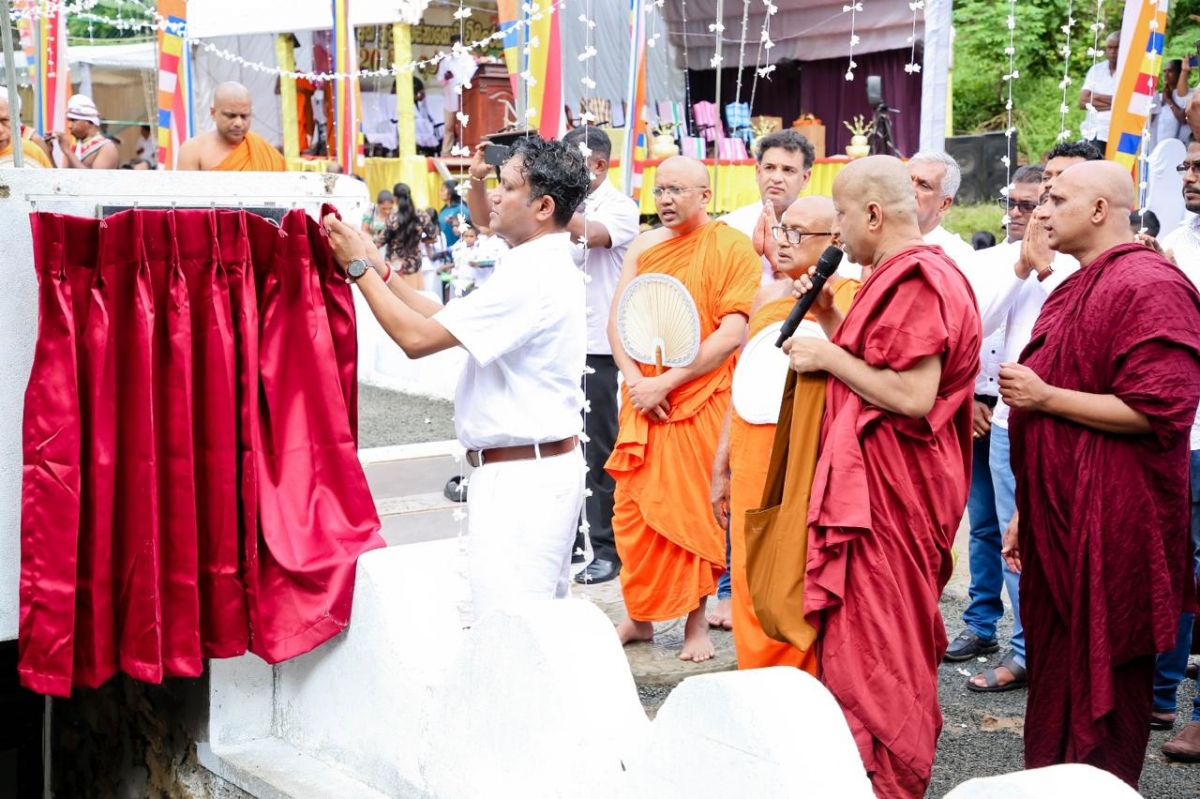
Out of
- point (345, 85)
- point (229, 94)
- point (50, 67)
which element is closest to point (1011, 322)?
point (229, 94)

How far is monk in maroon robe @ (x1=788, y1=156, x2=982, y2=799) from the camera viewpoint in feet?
10.2

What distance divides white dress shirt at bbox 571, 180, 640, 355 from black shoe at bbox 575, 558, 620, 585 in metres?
0.98

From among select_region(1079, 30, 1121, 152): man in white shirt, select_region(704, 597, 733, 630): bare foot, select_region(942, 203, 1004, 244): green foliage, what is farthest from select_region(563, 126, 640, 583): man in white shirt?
select_region(942, 203, 1004, 244): green foliage

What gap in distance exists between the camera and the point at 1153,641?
3.32m

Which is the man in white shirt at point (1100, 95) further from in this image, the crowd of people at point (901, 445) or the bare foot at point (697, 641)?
the crowd of people at point (901, 445)

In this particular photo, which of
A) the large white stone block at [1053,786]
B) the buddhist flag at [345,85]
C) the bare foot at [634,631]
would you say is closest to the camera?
the large white stone block at [1053,786]

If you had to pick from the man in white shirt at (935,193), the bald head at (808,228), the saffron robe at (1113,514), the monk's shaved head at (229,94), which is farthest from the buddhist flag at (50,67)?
the saffron robe at (1113,514)

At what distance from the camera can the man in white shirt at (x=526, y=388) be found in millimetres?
3363

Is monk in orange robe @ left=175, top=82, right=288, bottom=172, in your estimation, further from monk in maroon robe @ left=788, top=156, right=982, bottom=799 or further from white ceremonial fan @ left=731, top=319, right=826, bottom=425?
monk in maroon robe @ left=788, top=156, right=982, bottom=799

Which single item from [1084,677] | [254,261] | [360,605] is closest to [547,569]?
[360,605]

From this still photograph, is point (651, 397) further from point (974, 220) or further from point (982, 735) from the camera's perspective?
point (974, 220)

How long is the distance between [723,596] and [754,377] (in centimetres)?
174

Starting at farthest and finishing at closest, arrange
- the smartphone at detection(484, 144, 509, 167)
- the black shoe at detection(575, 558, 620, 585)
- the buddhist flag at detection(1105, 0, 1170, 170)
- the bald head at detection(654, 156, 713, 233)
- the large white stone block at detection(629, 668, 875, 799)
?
the black shoe at detection(575, 558, 620, 585) < the buddhist flag at detection(1105, 0, 1170, 170) < the bald head at detection(654, 156, 713, 233) < the smartphone at detection(484, 144, 509, 167) < the large white stone block at detection(629, 668, 875, 799)

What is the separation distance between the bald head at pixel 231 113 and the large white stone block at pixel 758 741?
6226 millimetres
